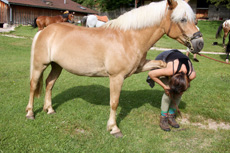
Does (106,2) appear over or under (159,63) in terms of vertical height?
over

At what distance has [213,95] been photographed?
5.31 meters

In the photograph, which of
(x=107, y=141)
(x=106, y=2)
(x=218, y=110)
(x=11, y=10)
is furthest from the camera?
(x=106, y=2)

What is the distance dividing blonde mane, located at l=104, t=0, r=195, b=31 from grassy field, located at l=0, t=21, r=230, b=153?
1.91m

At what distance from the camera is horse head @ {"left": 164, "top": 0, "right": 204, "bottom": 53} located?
2832mm

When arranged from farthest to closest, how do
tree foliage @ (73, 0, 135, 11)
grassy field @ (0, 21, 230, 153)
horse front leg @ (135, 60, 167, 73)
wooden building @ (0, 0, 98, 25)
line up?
tree foliage @ (73, 0, 135, 11) → wooden building @ (0, 0, 98, 25) → horse front leg @ (135, 60, 167, 73) → grassy field @ (0, 21, 230, 153)

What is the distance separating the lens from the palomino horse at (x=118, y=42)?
9.61ft

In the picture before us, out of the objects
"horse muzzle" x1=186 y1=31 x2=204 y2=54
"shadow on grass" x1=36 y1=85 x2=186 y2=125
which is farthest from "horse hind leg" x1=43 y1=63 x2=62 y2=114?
"horse muzzle" x1=186 y1=31 x2=204 y2=54

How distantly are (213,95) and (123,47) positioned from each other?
3.55 meters


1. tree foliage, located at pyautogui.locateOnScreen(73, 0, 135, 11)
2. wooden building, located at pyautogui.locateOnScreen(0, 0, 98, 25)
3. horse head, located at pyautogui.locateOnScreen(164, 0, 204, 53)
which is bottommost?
horse head, located at pyautogui.locateOnScreen(164, 0, 204, 53)

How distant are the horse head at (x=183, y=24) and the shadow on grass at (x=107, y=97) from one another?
2.05 metres

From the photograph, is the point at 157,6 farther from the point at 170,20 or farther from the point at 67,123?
the point at 67,123

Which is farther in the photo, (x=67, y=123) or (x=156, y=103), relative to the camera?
(x=156, y=103)

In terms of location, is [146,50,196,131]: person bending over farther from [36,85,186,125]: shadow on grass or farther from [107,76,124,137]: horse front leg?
[36,85,186,125]: shadow on grass

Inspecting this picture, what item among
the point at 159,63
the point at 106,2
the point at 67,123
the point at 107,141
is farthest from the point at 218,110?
→ the point at 106,2
